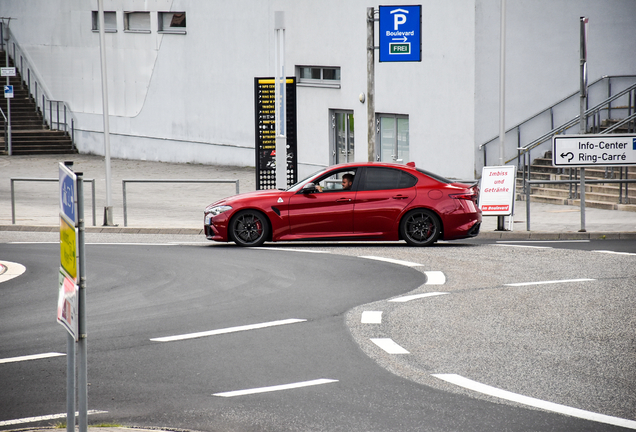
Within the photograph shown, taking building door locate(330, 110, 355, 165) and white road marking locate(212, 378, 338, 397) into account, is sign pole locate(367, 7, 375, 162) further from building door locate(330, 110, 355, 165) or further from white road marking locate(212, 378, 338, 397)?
white road marking locate(212, 378, 338, 397)

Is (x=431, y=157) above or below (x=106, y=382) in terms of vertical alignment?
above

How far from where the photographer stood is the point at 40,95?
43.3 m

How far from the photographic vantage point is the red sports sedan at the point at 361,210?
50.6ft

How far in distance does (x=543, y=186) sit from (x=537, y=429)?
64.4ft

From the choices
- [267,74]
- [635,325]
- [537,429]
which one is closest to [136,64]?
[267,74]

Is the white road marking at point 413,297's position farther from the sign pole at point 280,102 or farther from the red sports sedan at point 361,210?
the sign pole at point 280,102

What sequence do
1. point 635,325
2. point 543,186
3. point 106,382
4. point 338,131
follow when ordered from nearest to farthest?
point 106,382, point 635,325, point 543,186, point 338,131

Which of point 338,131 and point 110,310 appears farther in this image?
point 338,131

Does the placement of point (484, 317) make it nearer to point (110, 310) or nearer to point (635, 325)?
point (635, 325)

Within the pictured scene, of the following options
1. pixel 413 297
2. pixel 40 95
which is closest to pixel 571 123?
pixel 413 297

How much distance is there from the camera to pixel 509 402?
21.5ft

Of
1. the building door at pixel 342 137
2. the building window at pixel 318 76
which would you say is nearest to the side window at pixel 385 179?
the building door at pixel 342 137

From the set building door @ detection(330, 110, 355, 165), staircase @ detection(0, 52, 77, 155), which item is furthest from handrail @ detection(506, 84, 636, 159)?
staircase @ detection(0, 52, 77, 155)

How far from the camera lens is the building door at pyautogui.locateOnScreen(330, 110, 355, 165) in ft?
97.5
